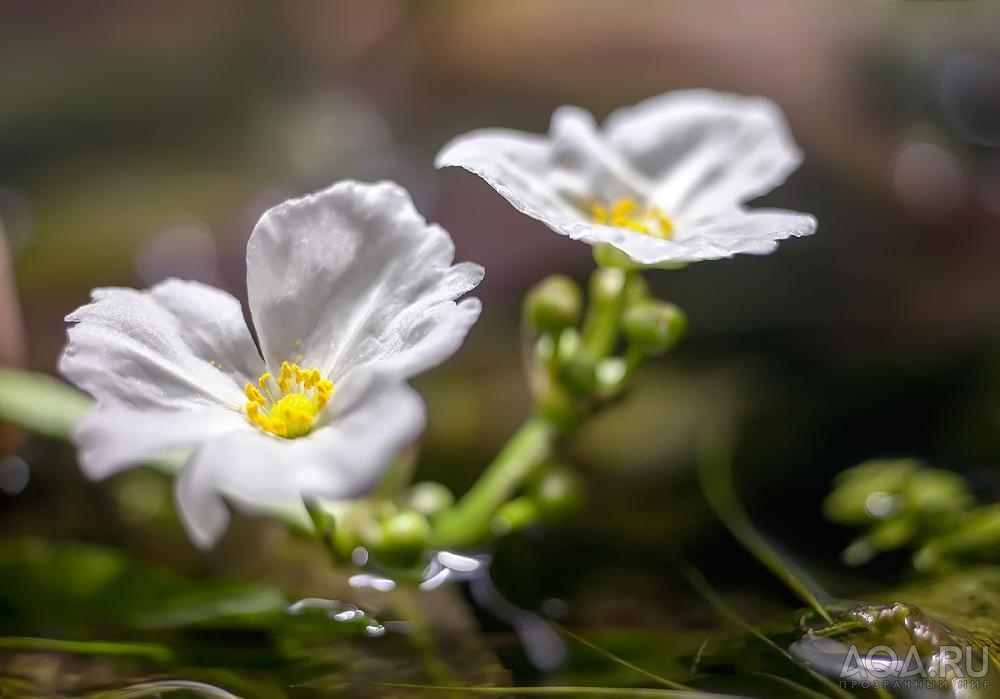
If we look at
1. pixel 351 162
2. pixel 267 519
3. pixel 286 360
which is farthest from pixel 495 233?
pixel 286 360

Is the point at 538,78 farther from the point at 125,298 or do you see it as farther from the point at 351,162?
the point at 125,298

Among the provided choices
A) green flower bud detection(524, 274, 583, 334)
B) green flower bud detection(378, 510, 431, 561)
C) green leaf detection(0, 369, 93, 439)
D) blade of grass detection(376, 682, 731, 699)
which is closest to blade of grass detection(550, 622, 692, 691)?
blade of grass detection(376, 682, 731, 699)

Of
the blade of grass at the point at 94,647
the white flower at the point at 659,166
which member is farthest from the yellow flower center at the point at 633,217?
the blade of grass at the point at 94,647

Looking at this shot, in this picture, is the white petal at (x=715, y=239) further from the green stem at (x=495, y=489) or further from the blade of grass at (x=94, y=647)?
the blade of grass at (x=94, y=647)

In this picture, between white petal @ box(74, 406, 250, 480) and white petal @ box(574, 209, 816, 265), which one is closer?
white petal @ box(74, 406, 250, 480)

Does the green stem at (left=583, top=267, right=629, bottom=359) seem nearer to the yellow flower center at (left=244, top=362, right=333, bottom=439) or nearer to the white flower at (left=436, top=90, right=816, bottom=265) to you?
the white flower at (left=436, top=90, right=816, bottom=265)

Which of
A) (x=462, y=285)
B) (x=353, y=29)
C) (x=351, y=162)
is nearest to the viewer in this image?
(x=462, y=285)
